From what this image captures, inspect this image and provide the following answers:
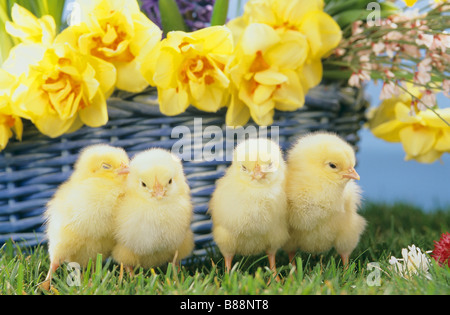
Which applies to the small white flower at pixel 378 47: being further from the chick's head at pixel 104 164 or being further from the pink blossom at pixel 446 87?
the chick's head at pixel 104 164

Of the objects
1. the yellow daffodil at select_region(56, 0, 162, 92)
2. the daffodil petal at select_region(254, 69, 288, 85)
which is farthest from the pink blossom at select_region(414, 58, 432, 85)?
the yellow daffodil at select_region(56, 0, 162, 92)

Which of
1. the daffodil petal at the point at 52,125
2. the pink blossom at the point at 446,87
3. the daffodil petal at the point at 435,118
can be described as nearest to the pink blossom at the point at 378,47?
the pink blossom at the point at 446,87

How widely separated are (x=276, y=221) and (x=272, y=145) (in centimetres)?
13

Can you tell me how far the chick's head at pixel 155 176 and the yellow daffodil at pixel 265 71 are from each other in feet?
0.62

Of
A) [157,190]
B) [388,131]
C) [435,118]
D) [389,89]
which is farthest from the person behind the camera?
[388,131]

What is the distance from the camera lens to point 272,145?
0.87 meters

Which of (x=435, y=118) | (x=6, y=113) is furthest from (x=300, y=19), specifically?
(x=6, y=113)

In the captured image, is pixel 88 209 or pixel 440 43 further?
pixel 440 43

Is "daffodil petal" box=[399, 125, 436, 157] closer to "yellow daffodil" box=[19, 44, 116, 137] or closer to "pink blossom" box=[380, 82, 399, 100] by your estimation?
"pink blossom" box=[380, 82, 399, 100]

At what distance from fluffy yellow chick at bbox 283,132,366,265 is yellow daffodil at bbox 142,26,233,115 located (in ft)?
0.63

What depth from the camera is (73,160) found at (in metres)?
1.01

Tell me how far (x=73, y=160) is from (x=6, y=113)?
0.48 feet

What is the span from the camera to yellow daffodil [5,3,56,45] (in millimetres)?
941

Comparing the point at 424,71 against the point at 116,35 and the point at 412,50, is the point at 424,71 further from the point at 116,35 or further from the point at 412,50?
the point at 116,35
